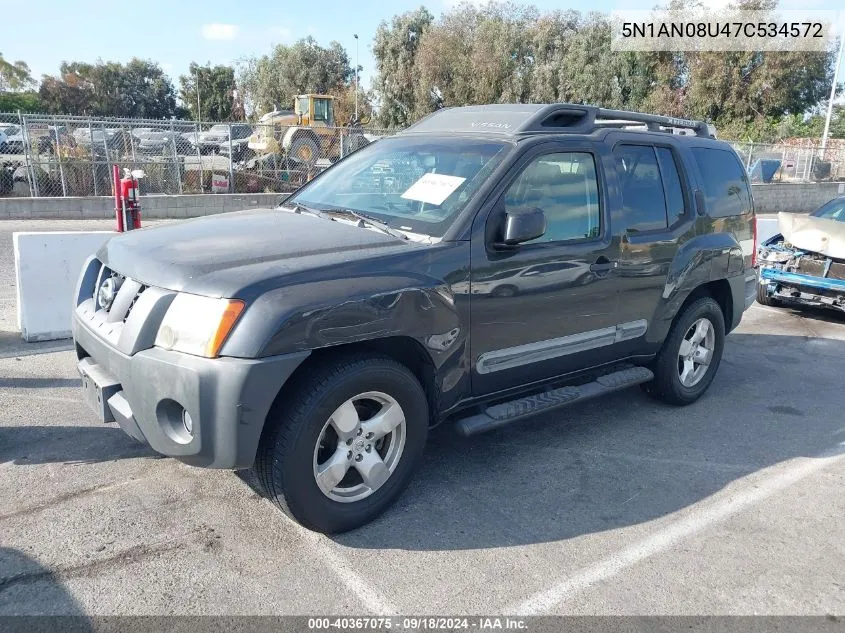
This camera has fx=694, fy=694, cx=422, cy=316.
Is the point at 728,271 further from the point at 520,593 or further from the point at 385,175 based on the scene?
the point at 520,593

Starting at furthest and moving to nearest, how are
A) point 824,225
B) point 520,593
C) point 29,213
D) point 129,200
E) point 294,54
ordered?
point 294,54, point 29,213, point 824,225, point 129,200, point 520,593

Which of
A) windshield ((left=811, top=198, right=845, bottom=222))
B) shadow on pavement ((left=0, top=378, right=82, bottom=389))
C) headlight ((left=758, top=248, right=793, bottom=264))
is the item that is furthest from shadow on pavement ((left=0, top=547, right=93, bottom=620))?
windshield ((left=811, top=198, right=845, bottom=222))

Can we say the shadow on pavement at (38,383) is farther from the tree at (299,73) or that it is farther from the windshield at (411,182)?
the tree at (299,73)

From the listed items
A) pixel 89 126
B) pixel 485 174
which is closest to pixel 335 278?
pixel 485 174

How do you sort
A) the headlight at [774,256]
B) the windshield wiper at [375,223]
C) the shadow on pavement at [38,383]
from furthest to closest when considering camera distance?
the headlight at [774,256], the shadow on pavement at [38,383], the windshield wiper at [375,223]

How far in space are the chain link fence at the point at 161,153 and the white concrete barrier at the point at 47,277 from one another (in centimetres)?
946

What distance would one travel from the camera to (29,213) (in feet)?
51.0

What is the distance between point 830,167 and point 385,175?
28.7 m

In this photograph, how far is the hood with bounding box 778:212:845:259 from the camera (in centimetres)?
788

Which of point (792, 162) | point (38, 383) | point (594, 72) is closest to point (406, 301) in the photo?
point (38, 383)

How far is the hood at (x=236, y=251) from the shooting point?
2957mm

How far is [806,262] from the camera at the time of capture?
813 centimetres

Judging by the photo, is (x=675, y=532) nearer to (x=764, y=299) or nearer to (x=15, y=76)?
(x=764, y=299)

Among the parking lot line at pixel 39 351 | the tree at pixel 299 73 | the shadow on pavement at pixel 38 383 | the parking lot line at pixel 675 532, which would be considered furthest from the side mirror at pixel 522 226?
the tree at pixel 299 73
